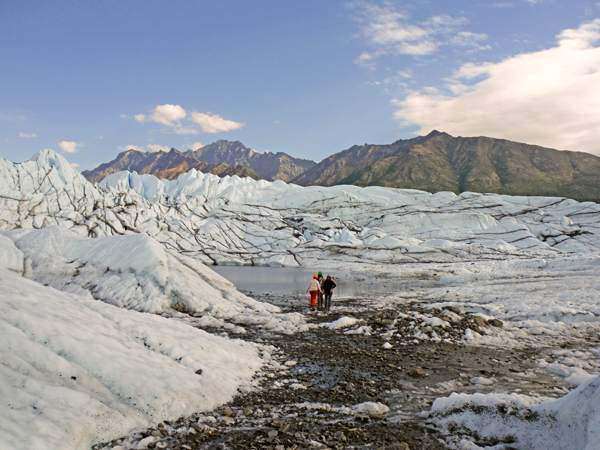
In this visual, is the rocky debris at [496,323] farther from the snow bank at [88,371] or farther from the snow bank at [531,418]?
the snow bank at [88,371]

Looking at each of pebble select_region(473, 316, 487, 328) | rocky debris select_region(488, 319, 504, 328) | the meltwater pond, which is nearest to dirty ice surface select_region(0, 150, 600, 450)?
rocky debris select_region(488, 319, 504, 328)

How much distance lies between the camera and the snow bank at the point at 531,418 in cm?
355

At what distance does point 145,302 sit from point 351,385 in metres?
8.98

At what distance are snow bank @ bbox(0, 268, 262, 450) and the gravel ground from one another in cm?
35

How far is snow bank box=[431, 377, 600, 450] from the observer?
3551 mm

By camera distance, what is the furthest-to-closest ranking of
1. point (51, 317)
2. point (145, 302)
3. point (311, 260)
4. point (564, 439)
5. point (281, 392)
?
point (311, 260)
point (145, 302)
point (281, 392)
point (51, 317)
point (564, 439)

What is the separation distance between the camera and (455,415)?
4875 mm

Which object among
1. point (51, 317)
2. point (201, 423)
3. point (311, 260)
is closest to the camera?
point (201, 423)

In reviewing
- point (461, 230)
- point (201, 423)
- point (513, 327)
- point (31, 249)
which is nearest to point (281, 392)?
point (201, 423)

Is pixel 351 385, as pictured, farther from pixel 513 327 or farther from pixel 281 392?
pixel 513 327

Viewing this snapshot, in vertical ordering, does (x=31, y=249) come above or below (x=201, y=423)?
above

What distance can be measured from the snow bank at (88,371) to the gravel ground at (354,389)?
Result: 0.35 metres

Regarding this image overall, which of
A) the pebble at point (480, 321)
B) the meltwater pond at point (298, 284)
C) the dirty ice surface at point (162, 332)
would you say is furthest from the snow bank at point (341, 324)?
the meltwater pond at point (298, 284)

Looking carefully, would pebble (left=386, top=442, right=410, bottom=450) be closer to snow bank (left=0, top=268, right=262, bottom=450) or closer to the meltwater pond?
snow bank (left=0, top=268, right=262, bottom=450)
